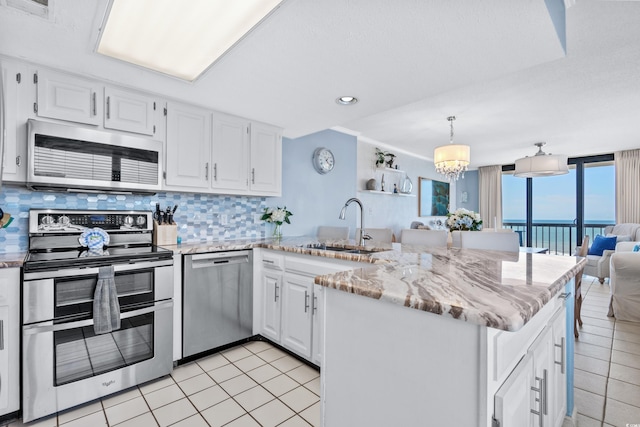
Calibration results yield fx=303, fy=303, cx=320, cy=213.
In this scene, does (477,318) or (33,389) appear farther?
(33,389)

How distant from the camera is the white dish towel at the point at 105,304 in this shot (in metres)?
1.81

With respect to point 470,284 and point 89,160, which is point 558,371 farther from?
point 89,160

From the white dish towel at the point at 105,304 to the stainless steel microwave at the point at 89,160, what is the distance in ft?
2.37

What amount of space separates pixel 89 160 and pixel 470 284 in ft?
8.19

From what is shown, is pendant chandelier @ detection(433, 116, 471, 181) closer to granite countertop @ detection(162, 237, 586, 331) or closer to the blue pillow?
granite countertop @ detection(162, 237, 586, 331)

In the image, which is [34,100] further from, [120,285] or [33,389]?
[33,389]

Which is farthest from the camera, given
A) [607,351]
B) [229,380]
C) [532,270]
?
[607,351]

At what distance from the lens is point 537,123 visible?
4160 mm

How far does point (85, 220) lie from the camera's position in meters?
2.26

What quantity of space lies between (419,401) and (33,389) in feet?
6.76

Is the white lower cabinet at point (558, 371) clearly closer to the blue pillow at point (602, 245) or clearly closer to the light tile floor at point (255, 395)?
the light tile floor at point (255, 395)

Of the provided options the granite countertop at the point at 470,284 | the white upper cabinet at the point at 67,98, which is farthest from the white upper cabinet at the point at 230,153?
the granite countertop at the point at 470,284

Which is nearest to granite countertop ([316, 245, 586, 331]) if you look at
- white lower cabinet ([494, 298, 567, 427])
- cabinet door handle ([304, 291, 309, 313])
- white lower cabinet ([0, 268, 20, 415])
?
white lower cabinet ([494, 298, 567, 427])

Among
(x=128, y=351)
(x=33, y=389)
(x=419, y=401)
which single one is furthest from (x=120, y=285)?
(x=419, y=401)
